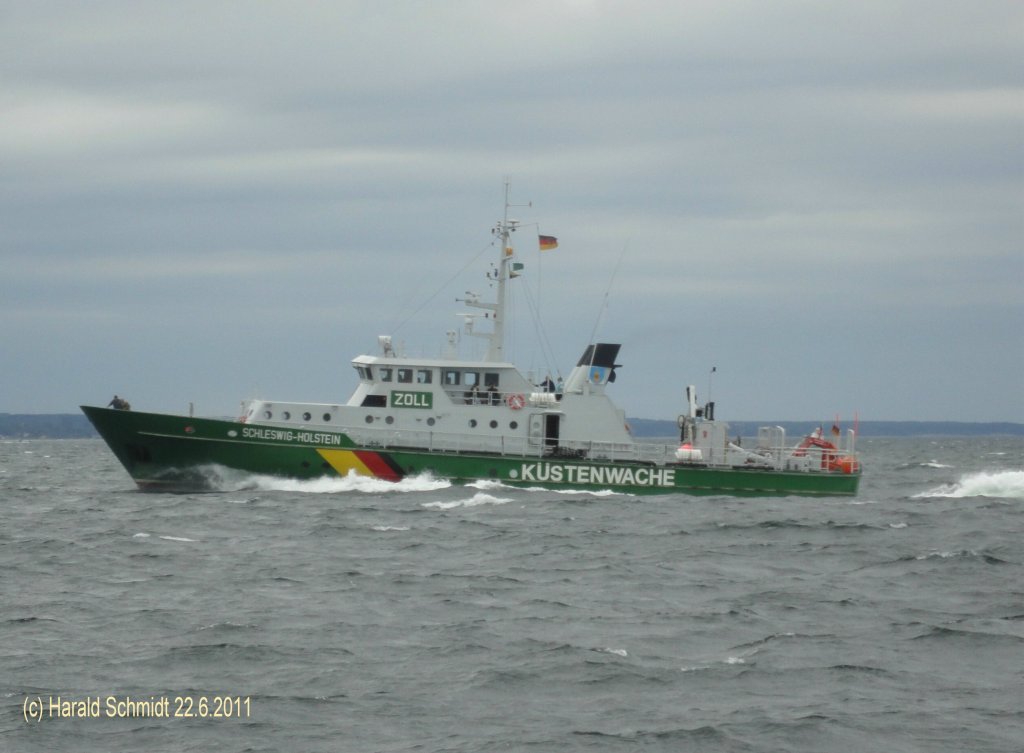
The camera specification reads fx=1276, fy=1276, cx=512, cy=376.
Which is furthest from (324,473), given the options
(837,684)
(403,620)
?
(837,684)

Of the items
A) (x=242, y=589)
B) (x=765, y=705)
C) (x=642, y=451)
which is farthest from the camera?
(x=642, y=451)

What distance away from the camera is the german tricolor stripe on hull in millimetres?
32531

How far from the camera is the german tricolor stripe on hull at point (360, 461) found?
32.5 m

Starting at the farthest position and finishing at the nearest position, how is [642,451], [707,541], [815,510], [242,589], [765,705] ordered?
[642,451], [815,510], [707,541], [242,589], [765,705]

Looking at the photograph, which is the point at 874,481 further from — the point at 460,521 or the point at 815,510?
the point at 460,521

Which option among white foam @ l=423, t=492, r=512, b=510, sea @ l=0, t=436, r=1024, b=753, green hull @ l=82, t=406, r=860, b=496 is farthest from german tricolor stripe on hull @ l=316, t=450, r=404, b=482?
sea @ l=0, t=436, r=1024, b=753

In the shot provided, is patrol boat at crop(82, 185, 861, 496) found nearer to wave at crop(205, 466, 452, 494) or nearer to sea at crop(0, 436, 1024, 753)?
wave at crop(205, 466, 452, 494)

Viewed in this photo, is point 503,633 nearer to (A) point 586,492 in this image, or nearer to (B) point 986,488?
(A) point 586,492

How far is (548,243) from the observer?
117 feet

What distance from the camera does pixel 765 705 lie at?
42.8ft

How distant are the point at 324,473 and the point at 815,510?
1240 centimetres

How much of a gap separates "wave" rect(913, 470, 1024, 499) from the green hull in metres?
10.8

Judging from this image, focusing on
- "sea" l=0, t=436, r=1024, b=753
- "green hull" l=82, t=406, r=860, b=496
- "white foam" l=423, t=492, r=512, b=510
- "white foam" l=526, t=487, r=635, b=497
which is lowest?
"sea" l=0, t=436, r=1024, b=753

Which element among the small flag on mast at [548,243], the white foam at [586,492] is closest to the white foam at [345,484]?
the white foam at [586,492]
